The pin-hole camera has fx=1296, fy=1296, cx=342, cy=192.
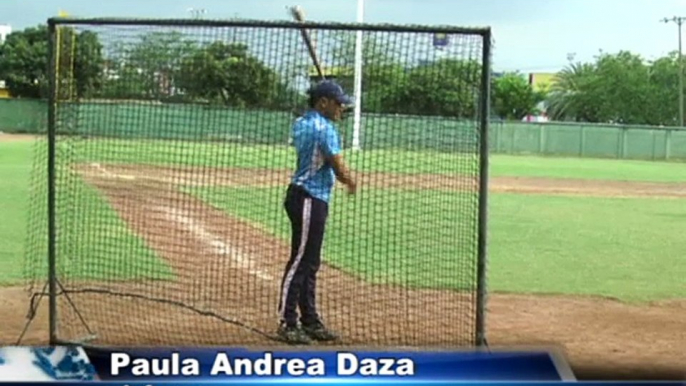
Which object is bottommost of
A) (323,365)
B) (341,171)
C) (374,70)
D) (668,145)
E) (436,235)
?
(668,145)

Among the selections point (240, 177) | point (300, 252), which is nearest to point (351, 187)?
point (300, 252)

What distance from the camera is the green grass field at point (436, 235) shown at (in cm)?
1027

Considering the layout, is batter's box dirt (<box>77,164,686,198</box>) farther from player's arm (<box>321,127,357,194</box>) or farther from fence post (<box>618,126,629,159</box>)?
fence post (<box>618,126,629,159</box>)

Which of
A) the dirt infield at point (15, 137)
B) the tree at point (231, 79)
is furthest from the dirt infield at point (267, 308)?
the dirt infield at point (15, 137)

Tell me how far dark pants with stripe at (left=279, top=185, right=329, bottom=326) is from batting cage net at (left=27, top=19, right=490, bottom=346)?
1.16 feet

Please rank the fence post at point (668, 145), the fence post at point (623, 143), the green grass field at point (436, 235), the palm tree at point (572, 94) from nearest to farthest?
the green grass field at point (436, 235)
the fence post at point (668, 145)
the fence post at point (623, 143)
the palm tree at point (572, 94)

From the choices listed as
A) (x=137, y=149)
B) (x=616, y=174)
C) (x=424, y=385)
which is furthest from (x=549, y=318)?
(x=616, y=174)

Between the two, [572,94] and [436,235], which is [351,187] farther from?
[572,94]

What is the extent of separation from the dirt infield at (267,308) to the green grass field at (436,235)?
35 cm

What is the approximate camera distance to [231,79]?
8898 mm

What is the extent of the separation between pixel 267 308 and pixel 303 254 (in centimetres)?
172

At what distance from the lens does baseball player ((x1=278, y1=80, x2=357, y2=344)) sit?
9.05 metres

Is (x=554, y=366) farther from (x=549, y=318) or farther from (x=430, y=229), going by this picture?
(x=430, y=229)

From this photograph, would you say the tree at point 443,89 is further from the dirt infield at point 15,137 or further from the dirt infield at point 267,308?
the dirt infield at point 15,137
